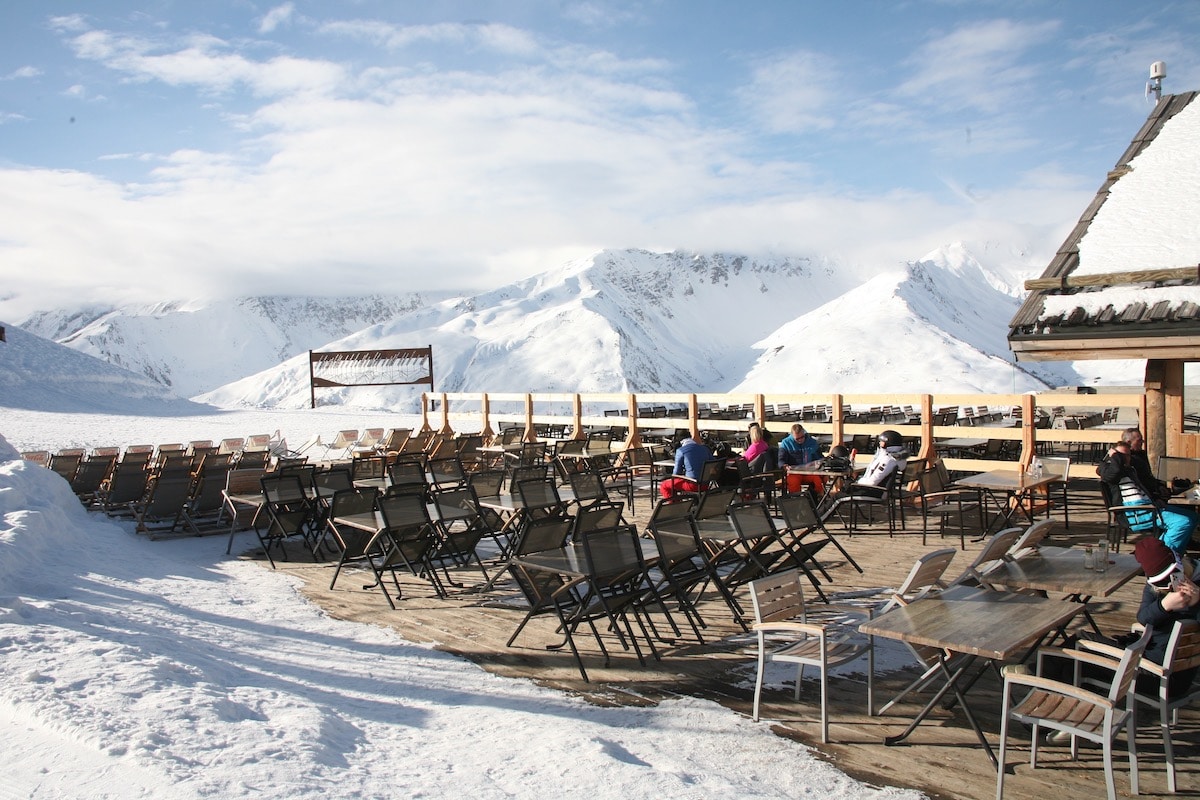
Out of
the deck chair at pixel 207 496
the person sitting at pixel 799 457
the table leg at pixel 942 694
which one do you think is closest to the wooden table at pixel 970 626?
the table leg at pixel 942 694

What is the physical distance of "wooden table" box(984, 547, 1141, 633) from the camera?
13.4 feet

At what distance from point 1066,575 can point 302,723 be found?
3584 millimetres

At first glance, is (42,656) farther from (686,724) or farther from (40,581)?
(686,724)

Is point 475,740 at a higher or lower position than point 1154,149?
lower

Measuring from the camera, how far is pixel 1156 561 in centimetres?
373

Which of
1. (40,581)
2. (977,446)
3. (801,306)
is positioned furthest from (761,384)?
(40,581)

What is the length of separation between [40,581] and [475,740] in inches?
145

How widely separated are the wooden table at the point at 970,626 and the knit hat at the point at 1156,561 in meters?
0.36

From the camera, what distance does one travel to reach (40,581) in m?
5.54

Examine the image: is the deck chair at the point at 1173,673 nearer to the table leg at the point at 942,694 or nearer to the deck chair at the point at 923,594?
the table leg at the point at 942,694

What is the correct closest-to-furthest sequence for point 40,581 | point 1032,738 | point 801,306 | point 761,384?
point 1032,738 < point 40,581 < point 761,384 < point 801,306

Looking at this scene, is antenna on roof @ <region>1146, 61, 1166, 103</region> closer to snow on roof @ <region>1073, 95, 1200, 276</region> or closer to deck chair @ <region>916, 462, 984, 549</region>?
snow on roof @ <region>1073, 95, 1200, 276</region>

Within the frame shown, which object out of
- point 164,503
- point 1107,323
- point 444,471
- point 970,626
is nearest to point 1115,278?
point 1107,323

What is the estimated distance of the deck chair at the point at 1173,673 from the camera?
3.12 metres
